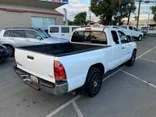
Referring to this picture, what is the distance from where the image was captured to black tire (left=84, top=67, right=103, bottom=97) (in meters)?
3.70

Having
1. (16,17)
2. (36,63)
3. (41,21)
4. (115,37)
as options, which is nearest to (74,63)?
(36,63)

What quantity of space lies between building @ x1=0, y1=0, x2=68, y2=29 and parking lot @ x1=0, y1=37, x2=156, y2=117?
11.9 m

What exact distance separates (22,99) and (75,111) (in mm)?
1487

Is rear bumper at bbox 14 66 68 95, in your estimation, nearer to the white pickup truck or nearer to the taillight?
the white pickup truck

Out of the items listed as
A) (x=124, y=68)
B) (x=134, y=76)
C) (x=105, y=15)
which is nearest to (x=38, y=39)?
(x=124, y=68)

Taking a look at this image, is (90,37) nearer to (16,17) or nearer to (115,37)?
(115,37)

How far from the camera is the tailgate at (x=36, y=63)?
2.98 metres

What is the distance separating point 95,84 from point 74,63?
1228 millimetres

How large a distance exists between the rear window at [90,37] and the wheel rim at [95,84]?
1268 millimetres

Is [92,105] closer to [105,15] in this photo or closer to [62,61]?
[62,61]

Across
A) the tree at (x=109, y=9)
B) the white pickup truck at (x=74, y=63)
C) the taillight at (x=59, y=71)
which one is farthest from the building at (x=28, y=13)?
the taillight at (x=59, y=71)

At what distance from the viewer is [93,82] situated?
3908 millimetres

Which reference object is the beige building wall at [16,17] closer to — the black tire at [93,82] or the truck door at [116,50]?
the truck door at [116,50]

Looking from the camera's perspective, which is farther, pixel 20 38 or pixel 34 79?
pixel 20 38
